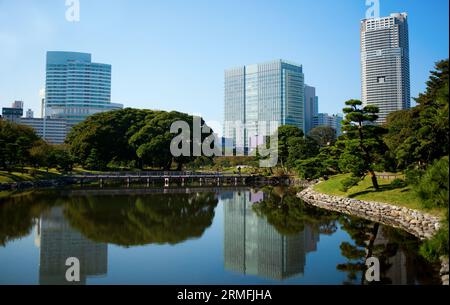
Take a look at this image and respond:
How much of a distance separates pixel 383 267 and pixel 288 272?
8.57ft

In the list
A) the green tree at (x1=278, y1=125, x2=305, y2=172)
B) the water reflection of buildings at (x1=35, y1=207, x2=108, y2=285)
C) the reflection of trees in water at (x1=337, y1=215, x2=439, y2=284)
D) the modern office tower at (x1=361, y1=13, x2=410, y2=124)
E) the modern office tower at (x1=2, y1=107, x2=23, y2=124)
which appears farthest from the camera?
the modern office tower at (x1=361, y1=13, x2=410, y2=124)

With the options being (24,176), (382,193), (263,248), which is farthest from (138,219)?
(24,176)

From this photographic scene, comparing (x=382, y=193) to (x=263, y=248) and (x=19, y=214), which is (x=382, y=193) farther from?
(x=19, y=214)

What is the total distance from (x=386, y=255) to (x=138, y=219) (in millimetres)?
11243

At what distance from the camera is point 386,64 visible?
116 metres

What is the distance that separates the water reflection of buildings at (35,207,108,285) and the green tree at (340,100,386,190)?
14917mm

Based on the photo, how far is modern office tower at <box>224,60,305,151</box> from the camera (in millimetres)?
106375

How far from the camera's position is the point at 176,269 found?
32.7 feet

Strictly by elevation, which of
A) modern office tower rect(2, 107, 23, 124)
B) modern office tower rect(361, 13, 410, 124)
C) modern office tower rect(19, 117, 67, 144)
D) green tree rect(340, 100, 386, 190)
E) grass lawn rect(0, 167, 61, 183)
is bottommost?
grass lawn rect(0, 167, 61, 183)

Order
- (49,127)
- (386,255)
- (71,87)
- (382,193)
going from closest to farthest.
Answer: (386,255)
(382,193)
(49,127)
(71,87)

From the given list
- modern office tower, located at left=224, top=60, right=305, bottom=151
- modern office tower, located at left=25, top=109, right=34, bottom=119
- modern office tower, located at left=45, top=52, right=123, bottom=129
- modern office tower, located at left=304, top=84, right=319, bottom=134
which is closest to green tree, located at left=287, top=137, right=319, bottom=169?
modern office tower, located at left=224, top=60, right=305, bottom=151

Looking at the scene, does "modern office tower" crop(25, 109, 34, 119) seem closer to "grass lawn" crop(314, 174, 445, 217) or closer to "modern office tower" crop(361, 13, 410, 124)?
"modern office tower" crop(361, 13, 410, 124)
